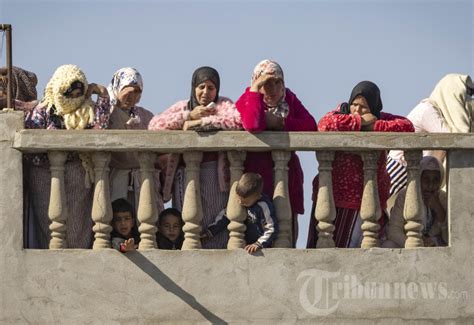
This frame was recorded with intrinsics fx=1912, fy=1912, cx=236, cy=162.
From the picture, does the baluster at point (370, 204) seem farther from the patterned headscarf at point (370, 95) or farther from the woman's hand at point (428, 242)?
the patterned headscarf at point (370, 95)

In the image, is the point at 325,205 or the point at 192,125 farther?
the point at 325,205

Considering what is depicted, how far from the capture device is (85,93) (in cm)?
1608

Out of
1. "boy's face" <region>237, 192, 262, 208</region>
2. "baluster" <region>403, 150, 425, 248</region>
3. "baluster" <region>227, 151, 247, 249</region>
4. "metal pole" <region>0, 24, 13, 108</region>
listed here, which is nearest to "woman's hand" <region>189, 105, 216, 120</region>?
"baluster" <region>227, 151, 247, 249</region>

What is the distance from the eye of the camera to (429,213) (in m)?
16.2

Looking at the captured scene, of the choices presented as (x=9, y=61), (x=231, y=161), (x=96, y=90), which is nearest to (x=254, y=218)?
(x=231, y=161)

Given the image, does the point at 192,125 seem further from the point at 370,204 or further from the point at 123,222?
the point at 370,204

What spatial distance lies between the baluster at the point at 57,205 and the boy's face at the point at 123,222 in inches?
16.9

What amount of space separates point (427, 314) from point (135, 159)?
2.75 m

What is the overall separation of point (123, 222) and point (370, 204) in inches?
80.5

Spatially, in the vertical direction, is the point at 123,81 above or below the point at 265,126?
above

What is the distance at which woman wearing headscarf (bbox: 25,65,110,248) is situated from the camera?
15852 mm

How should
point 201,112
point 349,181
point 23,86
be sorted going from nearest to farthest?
point 201,112, point 349,181, point 23,86

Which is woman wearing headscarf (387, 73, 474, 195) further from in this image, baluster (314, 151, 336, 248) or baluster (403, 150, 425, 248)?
baluster (314, 151, 336, 248)

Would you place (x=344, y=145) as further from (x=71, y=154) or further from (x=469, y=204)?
(x=71, y=154)
